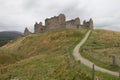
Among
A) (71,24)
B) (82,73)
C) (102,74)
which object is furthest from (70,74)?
(71,24)

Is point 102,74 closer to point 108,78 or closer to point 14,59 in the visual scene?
point 108,78

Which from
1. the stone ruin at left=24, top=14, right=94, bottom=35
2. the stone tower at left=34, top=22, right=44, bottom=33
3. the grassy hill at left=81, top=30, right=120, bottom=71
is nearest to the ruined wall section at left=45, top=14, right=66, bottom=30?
the stone ruin at left=24, top=14, right=94, bottom=35

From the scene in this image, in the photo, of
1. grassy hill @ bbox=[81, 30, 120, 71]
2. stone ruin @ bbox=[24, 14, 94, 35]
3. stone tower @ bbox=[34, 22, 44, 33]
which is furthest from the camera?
stone tower @ bbox=[34, 22, 44, 33]

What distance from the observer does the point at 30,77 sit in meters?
36.5

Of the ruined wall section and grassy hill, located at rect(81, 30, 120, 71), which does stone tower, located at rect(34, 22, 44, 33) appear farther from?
grassy hill, located at rect(81, 30, 120, 71)

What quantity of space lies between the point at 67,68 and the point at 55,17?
3957 inches

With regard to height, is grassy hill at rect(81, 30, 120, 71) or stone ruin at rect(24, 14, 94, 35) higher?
stone ruin at rect(24, 14, 94, 35)

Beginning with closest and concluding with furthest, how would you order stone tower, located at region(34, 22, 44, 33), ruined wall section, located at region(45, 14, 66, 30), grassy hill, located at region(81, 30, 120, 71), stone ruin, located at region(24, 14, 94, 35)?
grassy hill, located at region(81, 30, 120, 71) → ruined wall section, located at region(45, 14, 66, 30) → stone ruin, located at region(24, 14, 94, 35) → stone tower, located at region(34, 22, 44, 33)

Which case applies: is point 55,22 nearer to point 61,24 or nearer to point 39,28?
point 61,24

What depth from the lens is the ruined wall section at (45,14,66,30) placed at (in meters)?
131

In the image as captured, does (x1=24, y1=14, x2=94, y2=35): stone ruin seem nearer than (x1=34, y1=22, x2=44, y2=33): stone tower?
Yes

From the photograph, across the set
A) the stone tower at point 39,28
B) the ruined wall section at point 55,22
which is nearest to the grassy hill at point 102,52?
the ruined wall section at point 55,22

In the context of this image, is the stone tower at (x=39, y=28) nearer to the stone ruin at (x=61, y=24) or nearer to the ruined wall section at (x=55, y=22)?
the stone ruin at (x=61, y=24)

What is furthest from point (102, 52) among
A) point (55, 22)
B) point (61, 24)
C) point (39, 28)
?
point (39, 28)
